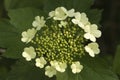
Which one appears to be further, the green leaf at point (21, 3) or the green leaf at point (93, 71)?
the green leaf at point (21, 3)

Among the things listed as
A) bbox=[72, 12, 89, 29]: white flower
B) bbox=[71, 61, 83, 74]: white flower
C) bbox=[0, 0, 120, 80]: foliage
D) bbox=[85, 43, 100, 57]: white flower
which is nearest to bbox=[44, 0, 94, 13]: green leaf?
bbox=[0, 0, 120, 80]: foliage

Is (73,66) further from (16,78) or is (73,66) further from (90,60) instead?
(16,78)

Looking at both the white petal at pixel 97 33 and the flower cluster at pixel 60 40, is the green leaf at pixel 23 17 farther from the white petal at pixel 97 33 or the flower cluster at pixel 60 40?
the white petal at pixel 97 33

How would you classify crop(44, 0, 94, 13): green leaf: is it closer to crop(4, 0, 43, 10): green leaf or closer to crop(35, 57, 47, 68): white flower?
crop(35, 57, 47, 68): white flower

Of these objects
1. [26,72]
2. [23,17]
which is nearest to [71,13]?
[23,17]

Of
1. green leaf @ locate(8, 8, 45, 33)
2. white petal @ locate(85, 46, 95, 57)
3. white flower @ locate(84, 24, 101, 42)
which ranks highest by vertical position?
green leaf @ locate(8, 8, 45, 33)

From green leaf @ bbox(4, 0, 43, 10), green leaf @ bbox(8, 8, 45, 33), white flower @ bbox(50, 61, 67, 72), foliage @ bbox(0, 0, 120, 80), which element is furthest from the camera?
green leaf @ bbox(4, 0, 43, 10)

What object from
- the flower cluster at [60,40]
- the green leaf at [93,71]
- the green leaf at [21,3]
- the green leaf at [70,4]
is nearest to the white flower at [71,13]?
the flower cluster at [60,40]
